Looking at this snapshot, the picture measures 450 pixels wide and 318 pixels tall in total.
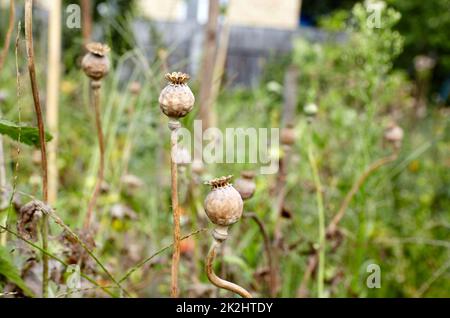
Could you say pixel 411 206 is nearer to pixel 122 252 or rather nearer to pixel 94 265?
pixel 122 252

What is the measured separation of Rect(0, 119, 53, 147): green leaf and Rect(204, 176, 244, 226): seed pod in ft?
0.66

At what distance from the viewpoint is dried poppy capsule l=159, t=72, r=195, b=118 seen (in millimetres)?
464

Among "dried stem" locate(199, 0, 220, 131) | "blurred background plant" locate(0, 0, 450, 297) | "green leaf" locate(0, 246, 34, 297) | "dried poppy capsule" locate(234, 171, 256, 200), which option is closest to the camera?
"green leaf" locate(0, 246, 34, 297)

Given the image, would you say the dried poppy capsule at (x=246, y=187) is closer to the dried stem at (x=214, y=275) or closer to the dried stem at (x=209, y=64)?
the dried stem at (x=214, y=275)

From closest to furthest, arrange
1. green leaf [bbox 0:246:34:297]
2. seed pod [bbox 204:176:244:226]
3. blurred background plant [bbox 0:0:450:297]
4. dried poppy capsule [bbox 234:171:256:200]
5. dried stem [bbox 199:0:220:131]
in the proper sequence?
seed pod [bbox 204:176:244:226], green leaf [bbox 0:246:34:297], dried poppy capsule [bbox 234:171:256:200], blurred background plant [bbox 0:0:450:297], dried stem [bbox 199:0:220:131]

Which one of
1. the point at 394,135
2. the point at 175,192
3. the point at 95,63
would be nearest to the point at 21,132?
the point at 95,63

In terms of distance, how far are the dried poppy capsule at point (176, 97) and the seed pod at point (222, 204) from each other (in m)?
0.07

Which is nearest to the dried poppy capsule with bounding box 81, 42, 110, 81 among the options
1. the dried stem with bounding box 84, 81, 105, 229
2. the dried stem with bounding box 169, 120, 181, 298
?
the dried stem with bounding box 84, 81, 105, 229

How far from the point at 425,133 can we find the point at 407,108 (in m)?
0.23

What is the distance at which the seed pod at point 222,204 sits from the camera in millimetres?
451

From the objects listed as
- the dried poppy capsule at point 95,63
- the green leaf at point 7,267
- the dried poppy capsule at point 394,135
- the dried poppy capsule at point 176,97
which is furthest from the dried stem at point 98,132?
the dried poppy capsule at point 394,135

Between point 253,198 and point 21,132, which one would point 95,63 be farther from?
point 253,198

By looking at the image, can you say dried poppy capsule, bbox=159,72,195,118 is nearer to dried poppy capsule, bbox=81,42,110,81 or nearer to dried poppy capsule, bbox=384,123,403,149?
dried poppy capsule, bbox=81,42,110,81
